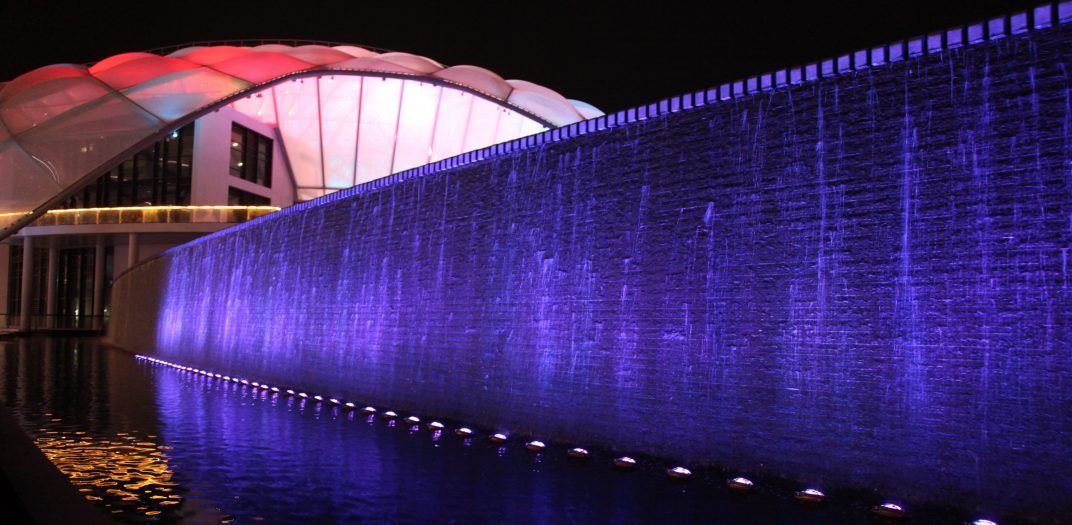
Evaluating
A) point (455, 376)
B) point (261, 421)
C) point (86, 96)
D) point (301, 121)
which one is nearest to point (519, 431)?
point (455, 376)

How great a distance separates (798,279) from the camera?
584 cm

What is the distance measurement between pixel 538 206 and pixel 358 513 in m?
4.02

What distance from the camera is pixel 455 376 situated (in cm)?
911

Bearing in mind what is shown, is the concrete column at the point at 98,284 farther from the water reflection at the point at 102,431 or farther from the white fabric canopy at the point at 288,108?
the water reflection at the point at 102,431

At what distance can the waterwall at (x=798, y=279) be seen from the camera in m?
4.79

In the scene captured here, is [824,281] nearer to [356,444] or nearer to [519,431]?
[519,431]

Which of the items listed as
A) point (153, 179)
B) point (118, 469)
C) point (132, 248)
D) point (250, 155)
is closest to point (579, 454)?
point (118, 469)

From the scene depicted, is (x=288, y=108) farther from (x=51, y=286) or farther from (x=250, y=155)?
(x=51, y=286)

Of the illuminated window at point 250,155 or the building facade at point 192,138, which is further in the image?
the illuminated window at point 250,155

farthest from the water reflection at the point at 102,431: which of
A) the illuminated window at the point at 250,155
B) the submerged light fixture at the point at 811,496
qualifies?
the illuminated window at the point at 250,155

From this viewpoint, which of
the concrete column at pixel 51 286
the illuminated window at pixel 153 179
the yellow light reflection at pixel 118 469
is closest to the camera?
the yellow light reflection at pixel 118 469

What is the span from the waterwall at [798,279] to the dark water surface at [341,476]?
43 cm

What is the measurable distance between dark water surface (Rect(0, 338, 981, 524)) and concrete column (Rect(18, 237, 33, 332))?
26.5 meters

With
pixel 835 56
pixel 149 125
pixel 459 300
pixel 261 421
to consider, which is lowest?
pixel 261 421
